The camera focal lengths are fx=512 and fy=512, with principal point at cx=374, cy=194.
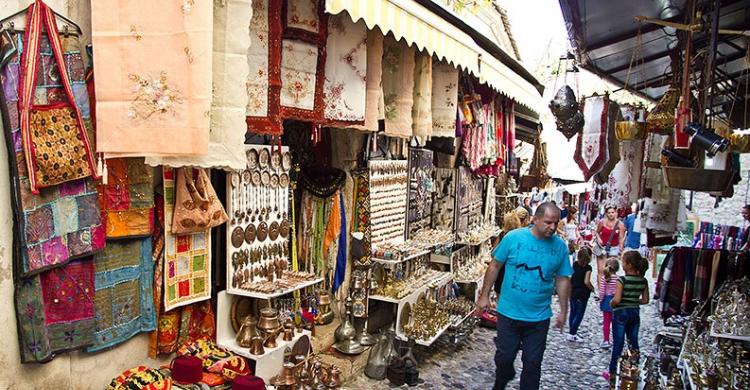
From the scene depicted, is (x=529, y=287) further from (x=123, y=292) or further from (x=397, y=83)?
(x=123, y=292)

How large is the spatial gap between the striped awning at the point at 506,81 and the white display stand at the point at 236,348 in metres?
2.92

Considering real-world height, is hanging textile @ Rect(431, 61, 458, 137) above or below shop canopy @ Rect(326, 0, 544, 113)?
below

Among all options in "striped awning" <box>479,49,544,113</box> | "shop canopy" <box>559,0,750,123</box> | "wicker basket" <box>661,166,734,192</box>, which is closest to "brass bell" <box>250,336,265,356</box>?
"striped awning" <box>479,49,544,113</box>

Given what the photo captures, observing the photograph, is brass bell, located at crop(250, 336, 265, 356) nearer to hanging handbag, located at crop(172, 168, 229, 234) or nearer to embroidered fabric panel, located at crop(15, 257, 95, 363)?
hanging handbag, located at crop(172, 168, 229, 234)

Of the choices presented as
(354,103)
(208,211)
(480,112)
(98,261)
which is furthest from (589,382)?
(98,261)

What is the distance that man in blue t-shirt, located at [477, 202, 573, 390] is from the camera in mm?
4141

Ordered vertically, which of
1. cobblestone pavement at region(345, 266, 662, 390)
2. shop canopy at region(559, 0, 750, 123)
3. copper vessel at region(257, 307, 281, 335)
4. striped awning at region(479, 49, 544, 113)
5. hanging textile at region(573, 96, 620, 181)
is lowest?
cobblestone pavement at region(345, 266, 662, 390)

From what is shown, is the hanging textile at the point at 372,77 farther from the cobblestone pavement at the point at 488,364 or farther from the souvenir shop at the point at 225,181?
the cobblestone pavement at the point at 488,364

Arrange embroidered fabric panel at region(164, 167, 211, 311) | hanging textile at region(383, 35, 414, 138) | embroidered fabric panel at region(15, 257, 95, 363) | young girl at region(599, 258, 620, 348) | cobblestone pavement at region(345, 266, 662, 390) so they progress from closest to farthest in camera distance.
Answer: embroidered fabric panel at region(15, 257, 95, 363), embroidered fabric panel at region(164, 167, 211, 311), hanging textile at region(383, 35, 414, 138), cobblestone pavement at region(345, 266, 662, 390), young girl at region(599, 258, 620, 348)

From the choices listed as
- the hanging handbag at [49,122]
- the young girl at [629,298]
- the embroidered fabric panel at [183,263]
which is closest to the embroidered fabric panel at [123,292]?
the embroidered fabric panel at [183,263]

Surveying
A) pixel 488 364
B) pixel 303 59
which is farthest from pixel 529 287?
pixel 303 59

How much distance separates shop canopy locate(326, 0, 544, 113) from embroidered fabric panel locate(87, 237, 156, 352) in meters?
1.70

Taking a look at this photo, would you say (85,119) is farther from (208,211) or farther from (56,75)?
(208,211)

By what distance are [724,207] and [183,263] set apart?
14.9 meters
